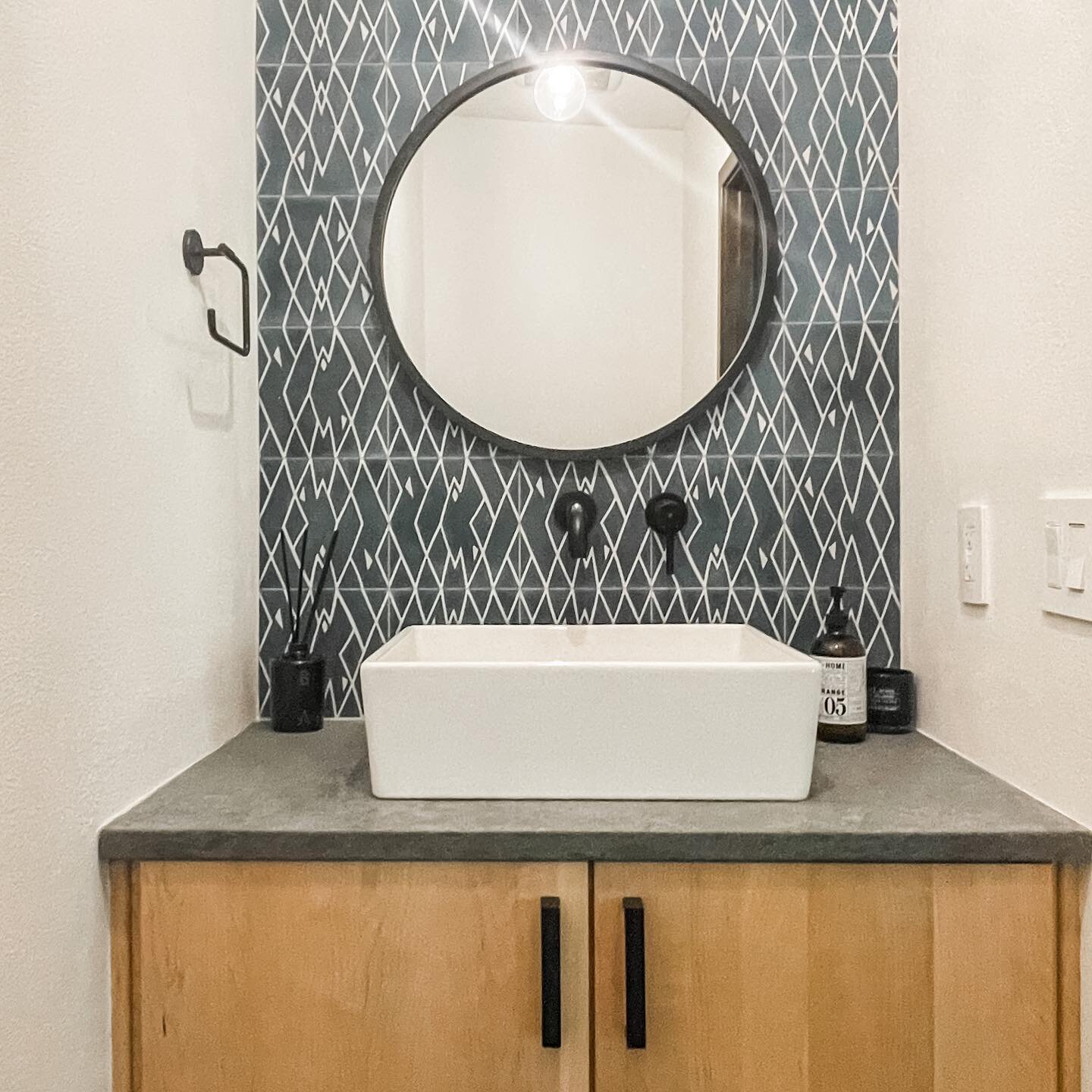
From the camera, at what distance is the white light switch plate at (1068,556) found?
2.95ft

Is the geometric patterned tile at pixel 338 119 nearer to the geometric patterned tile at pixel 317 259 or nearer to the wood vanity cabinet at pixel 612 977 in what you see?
the geometric patterned tile at pixel 317 259

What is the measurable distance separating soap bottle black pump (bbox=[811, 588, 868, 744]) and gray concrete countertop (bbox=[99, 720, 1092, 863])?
0.23 m

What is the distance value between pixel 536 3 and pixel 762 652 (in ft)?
3.46

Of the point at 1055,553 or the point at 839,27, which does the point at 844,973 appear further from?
the point at 839,27

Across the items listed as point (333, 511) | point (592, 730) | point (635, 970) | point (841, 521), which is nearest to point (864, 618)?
point (841, 521)

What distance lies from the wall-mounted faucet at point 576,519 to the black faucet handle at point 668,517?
90 millimetres

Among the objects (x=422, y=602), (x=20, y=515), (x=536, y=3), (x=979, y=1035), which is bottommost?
(x=979, y=1035)

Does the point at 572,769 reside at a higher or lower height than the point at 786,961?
higher

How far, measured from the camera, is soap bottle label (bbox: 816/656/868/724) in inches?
50.0

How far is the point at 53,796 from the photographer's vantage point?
848mm

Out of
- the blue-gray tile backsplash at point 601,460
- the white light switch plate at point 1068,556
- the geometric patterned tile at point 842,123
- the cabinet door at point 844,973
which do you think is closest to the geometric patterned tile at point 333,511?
the blue-gray tile backsplash at point 601,460

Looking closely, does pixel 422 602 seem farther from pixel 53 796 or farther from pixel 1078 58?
pixel 1078 58

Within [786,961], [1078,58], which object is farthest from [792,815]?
[1078,58]

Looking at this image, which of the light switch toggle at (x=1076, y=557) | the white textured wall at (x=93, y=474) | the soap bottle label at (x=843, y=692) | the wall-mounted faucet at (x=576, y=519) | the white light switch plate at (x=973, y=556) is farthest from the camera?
the wall-mounted faucet at (x=576, y=519)
